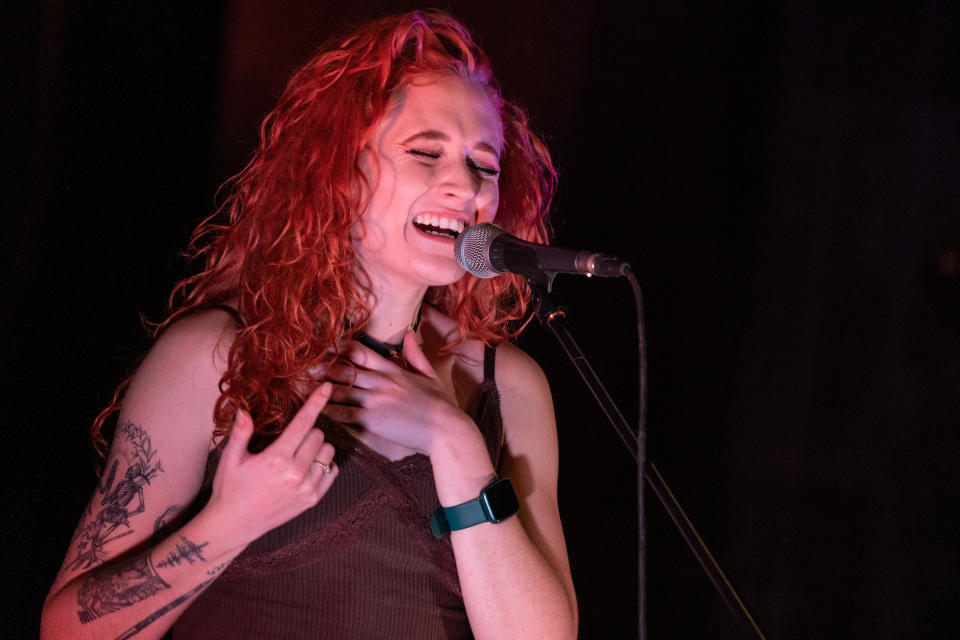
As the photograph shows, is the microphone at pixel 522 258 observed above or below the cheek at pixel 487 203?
below

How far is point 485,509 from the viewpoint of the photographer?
1.46m

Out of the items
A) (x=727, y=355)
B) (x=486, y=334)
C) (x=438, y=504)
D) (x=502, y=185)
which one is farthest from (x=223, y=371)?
(x=727, y=355)

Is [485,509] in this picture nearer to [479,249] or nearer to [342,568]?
[342,568]

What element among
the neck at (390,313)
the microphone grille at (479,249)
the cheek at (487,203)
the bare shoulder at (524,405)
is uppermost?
the cheek at (487,203)

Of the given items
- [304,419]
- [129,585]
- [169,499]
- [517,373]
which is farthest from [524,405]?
[129,585]

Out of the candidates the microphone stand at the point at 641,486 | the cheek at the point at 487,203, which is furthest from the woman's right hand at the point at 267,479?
the cheek at the point at 487,203

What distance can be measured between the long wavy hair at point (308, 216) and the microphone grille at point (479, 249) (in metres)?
0.36

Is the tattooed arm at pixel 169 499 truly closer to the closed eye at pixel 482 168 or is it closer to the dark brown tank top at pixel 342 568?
the dark brown tank top at pixel 342 568

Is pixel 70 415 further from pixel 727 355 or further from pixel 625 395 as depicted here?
pixel 727 355

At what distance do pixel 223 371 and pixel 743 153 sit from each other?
5.61 feet

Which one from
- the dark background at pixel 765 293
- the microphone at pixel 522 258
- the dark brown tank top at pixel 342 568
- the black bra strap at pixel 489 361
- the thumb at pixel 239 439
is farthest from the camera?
the dark background at pixel 765 293

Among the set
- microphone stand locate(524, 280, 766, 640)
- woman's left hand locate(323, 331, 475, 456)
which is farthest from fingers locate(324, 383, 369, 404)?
microphone stand locate(524, 280, 766, 640)

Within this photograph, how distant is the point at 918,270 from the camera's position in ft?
7.62

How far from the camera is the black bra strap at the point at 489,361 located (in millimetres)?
1831
